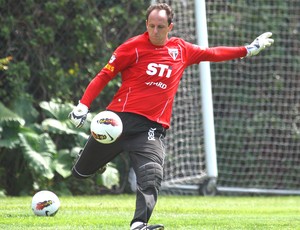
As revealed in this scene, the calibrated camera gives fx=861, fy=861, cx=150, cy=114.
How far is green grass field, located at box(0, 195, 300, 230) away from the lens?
6840mm

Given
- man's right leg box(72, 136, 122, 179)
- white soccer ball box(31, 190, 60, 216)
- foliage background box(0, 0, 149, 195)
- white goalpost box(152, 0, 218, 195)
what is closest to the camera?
man's right leg box(72, 136, 122, 179)

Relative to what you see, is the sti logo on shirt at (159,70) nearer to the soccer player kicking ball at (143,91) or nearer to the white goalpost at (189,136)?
the soccer player kicking ball at (143,91)

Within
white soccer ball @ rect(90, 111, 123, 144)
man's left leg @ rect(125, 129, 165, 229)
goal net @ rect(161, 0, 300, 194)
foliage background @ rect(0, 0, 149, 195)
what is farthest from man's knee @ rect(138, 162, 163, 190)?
goal net @ rect(161, 0, 300, 194)

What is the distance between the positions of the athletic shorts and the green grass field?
0.56 m

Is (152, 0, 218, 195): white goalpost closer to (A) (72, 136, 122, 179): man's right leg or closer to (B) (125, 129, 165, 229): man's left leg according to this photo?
(A) (72, 136, 122, 179): man's right leg

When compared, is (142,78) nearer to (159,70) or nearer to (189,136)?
(159,70)

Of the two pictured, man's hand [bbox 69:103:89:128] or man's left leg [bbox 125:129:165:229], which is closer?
man's left leg [bbox 125:129:165:229]

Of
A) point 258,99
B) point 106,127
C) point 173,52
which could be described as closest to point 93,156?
point 106,127

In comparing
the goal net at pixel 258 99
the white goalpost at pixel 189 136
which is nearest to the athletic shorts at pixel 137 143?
the white goalpost at pixel 189 136

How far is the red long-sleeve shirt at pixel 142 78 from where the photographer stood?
670 centimetres

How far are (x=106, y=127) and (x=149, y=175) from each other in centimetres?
48

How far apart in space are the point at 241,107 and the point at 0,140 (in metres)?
3.81

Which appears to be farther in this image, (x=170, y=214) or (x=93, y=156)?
(x=170, y=214)

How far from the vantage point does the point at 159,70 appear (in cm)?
677
